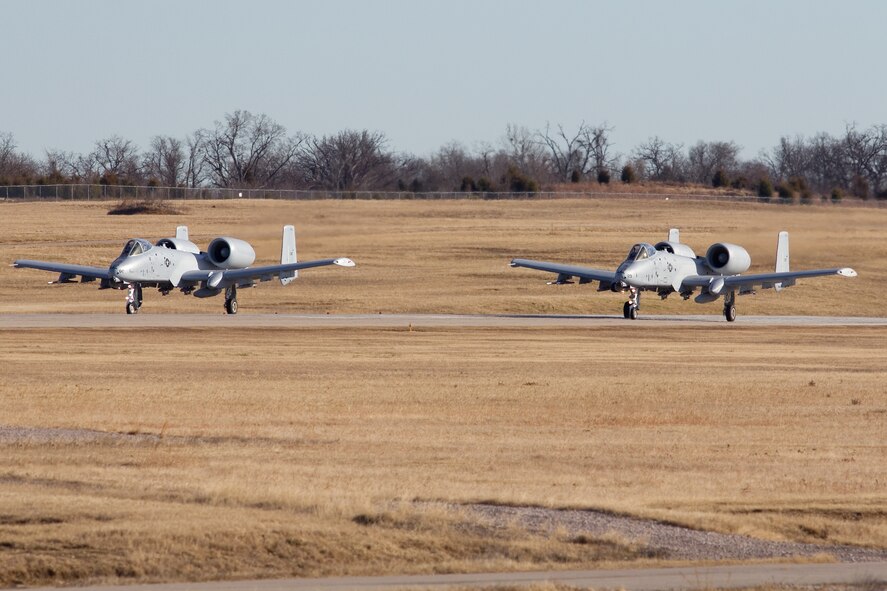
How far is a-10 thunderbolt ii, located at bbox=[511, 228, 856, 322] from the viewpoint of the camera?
54938 mm

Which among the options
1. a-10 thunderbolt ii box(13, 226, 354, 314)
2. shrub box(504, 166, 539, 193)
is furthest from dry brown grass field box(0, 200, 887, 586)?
shrub box(504, 166, 539, 193)

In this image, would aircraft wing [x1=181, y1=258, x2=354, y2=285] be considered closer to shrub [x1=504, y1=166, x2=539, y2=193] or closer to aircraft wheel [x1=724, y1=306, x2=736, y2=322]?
aircraft wheel [x1=724, y1=306, x2=736, y2=322]

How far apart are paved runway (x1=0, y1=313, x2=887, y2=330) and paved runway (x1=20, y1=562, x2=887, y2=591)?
36048mm

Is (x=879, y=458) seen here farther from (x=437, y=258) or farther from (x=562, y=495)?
(x=437, y=258)

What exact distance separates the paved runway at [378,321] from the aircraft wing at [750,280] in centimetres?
152

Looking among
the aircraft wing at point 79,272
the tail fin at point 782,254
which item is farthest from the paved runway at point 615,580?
the tail fin at point 782,254

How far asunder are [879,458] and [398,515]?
8.90 meters

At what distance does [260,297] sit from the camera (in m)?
67.7

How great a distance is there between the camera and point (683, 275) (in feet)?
186

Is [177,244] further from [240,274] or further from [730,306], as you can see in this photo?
[730,306]

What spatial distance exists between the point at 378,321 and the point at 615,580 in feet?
134

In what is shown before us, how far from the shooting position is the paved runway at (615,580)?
37.9ft

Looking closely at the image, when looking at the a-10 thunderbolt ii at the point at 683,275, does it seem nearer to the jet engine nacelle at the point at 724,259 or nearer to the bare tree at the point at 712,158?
the jet engine nacelle at the point at 724,259

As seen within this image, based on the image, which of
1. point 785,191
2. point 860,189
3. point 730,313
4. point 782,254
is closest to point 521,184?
point 785,191
